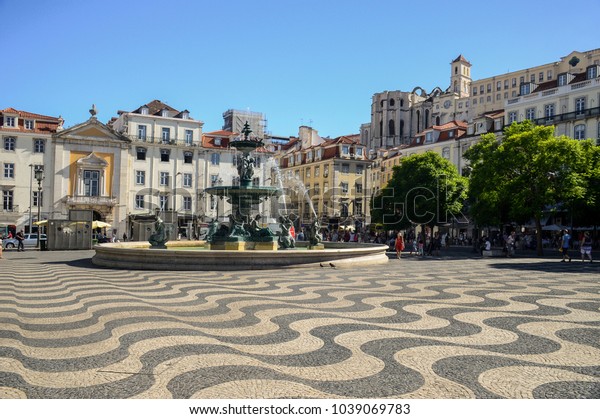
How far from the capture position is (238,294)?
10477 mm

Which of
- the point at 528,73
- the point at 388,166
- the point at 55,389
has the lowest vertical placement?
the point at 55,389

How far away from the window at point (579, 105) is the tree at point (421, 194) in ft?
42.8

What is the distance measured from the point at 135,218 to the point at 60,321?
4304 cm

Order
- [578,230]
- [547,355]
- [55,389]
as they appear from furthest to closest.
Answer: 1. [578,230]
2. [547,355]
3. [55,389]

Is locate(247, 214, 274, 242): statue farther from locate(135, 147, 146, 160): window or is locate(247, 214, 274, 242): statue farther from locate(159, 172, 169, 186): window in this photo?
locate(135, 147, 146, 160): window

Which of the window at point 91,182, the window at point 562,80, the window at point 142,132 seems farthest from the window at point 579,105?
the window at point 91,182

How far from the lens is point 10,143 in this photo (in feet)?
157

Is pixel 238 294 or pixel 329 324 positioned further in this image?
A: pixel 238 294

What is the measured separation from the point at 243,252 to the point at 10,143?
41.2 meters

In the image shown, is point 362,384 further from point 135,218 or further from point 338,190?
point 338,190

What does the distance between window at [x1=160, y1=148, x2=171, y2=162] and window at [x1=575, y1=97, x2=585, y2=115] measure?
134ft

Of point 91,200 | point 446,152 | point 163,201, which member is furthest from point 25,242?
point 446,152

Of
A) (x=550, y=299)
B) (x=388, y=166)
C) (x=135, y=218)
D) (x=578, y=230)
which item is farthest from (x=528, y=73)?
(x=550, y=299)

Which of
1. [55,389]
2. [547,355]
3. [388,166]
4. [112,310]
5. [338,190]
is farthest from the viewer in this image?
[388,166]
